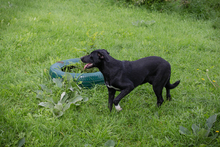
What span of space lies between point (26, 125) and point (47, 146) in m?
0.55

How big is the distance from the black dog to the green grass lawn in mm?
456

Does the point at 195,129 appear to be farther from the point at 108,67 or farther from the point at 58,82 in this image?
the point at 58,82

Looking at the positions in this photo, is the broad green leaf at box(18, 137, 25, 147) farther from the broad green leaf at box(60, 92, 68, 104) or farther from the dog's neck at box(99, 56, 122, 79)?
the dog's neck at box(99, 56, 122, 79)

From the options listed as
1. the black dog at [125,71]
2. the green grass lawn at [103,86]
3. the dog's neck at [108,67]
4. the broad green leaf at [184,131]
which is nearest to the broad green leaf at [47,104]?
the green grass lawn at [103,86]

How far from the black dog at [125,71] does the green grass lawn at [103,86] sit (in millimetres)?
456

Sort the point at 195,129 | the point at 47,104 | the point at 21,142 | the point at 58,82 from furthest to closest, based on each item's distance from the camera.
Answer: the point at 58,82 < the point at 47,104 < the point at 195,129 < the point at 21,142

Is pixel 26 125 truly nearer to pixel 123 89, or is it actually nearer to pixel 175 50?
pixel 123 89

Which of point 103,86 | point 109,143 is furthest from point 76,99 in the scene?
point 109,143

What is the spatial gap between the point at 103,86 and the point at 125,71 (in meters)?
0.98

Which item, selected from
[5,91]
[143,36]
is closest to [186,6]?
[143,36]

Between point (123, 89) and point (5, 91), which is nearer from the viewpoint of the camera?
point (123, 89)

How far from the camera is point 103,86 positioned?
378 centimetres

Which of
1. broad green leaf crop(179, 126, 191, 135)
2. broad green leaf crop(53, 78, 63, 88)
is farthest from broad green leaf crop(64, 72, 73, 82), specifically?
broad green leaf crop(179, 126, 191, 135)

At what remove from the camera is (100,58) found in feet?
9.14
